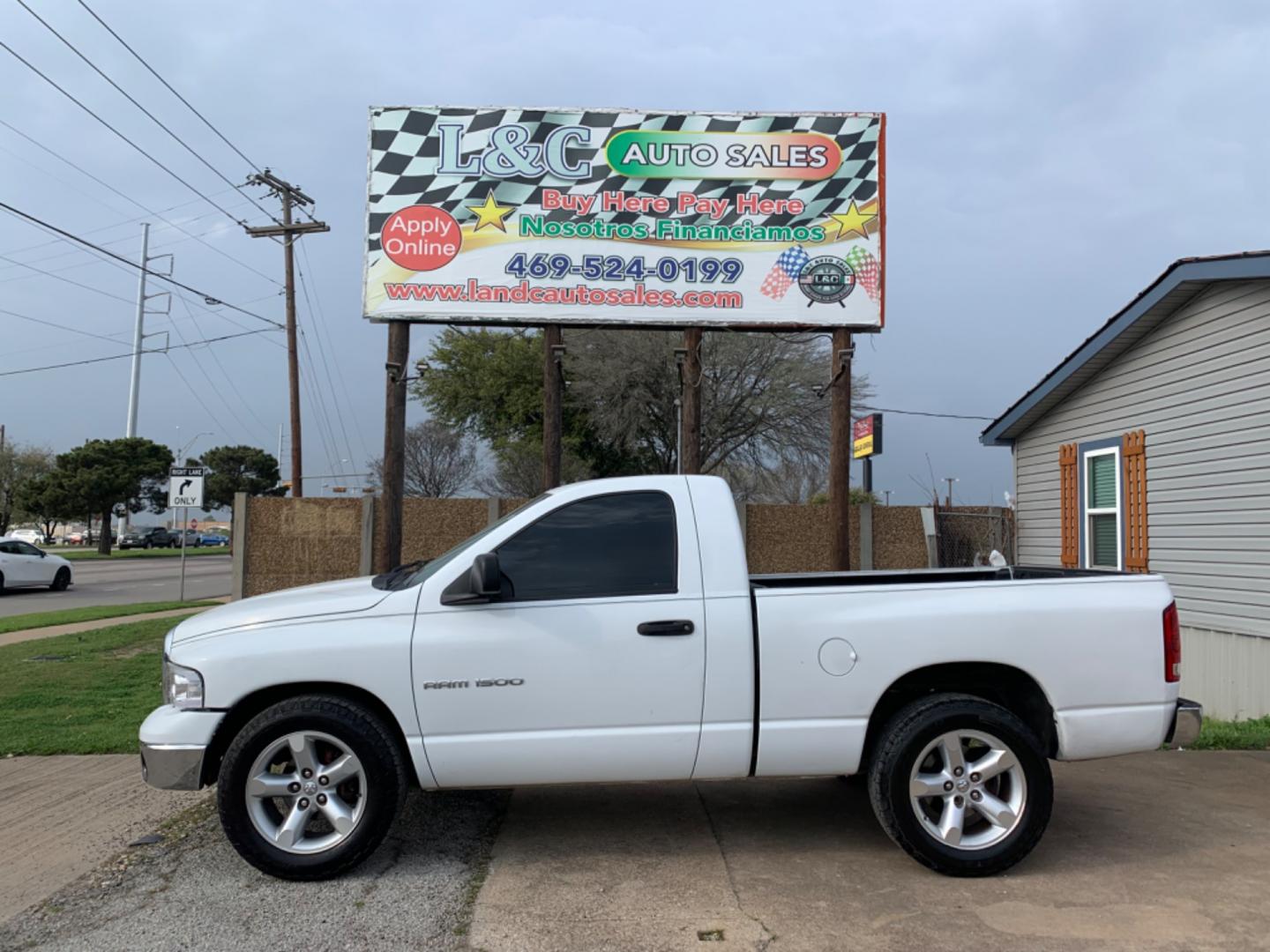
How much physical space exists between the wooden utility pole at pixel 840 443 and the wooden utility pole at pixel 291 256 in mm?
19030

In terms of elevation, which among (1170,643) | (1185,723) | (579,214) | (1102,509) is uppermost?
(579,214)

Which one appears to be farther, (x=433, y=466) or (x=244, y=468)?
(x=244, y=468)

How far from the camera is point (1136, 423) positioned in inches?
407

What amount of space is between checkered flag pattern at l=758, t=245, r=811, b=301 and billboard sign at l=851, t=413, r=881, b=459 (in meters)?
9.58

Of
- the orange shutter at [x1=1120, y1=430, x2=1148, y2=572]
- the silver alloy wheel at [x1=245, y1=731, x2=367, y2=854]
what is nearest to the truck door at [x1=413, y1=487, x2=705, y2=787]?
the silver alloy wheel at [x1=245, y1=731, x2=367, y2=854]

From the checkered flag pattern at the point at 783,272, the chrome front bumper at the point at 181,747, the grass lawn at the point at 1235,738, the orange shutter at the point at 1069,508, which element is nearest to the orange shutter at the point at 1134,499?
the orange shutter at the point at 1069,508

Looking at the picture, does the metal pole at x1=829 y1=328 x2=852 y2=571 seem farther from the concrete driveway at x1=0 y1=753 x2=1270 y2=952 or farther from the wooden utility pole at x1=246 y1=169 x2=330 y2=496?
the wooden utility pole at x1=246 y1=169 x2=330 y2=496

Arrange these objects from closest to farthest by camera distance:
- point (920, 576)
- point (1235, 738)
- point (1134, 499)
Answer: point (920, 576) < point (1235, 738) < point (1134, 499)

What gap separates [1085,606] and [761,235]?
688 cm

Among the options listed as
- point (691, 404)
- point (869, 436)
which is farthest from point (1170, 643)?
point (869, 436)

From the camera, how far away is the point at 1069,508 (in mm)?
11633

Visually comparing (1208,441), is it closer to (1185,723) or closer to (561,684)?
(1185,723)

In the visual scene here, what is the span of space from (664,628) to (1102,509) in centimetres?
827

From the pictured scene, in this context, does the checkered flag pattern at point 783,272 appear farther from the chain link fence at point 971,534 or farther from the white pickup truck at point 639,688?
the white pickup truck at point 639,688
